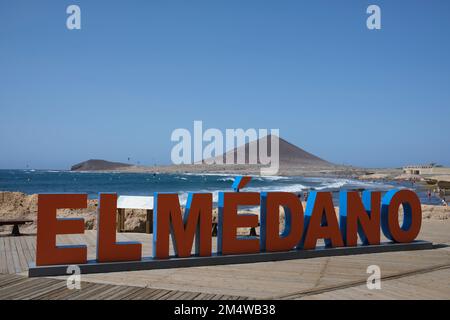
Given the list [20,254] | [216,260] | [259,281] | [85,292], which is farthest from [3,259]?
[259,281]

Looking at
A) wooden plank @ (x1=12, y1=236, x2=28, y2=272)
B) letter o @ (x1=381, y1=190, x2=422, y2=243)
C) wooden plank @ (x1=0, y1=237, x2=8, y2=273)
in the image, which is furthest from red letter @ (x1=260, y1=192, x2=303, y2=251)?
wooden plank @ (x1=0, y1=237, x2=8, y2=273)

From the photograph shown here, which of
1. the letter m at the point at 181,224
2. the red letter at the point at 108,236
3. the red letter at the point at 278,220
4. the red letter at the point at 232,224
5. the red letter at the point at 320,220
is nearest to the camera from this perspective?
the red letter at the point at 108,236

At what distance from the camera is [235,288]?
7.16 metres

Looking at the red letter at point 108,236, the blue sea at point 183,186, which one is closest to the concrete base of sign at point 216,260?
the red letter at point 108,236

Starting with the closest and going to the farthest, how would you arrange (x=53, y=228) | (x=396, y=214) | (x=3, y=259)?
(x=53, y=228)
(x=3, y=259)
(x=396, y=214)

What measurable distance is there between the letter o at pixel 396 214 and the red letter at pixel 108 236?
5.92 m

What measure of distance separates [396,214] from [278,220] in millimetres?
3062

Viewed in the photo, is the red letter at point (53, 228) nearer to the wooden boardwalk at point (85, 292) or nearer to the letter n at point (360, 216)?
the wooden boardwalk at point (85, 292)

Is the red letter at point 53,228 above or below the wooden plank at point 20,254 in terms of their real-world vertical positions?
above

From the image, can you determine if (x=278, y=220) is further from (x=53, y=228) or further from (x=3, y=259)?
(x=3, y=259)

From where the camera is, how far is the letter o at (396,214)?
10.7 metres

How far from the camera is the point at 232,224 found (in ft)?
30.5

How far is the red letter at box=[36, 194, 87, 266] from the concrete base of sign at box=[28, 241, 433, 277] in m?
0.19
